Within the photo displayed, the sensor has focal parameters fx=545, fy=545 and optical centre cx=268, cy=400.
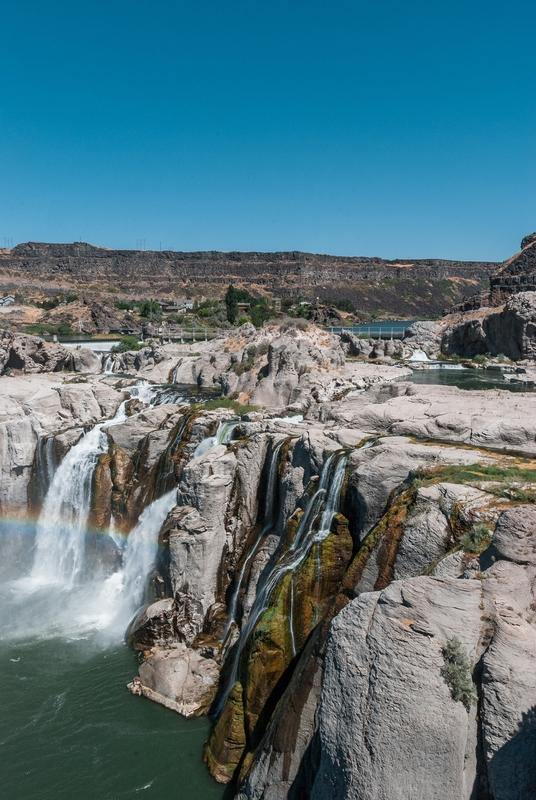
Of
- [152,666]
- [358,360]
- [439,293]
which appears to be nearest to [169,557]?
[152,666]

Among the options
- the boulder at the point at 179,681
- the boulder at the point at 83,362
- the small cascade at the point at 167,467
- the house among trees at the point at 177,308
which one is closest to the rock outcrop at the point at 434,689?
the boulder at the point at 179,681

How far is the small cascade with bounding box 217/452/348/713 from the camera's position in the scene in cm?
1295

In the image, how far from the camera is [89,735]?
12969 millimetres

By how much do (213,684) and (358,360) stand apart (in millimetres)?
26807

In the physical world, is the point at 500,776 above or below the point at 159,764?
above

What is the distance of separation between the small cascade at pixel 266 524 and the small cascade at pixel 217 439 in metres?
3.32

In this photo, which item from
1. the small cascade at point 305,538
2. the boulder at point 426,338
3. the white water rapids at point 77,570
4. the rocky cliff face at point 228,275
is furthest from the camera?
the rocky cliff face at point 228,275

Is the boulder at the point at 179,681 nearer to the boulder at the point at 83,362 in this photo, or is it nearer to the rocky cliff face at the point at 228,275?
the boulder at the point at 83,362

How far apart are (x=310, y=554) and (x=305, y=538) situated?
867mm

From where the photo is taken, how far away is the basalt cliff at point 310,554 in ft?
23.8

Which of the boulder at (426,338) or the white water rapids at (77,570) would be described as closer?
the white water rapids at (77,570)

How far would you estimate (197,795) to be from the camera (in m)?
11.2

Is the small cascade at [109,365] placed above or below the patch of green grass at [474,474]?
above

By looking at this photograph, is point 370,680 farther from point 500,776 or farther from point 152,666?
point 152,666
